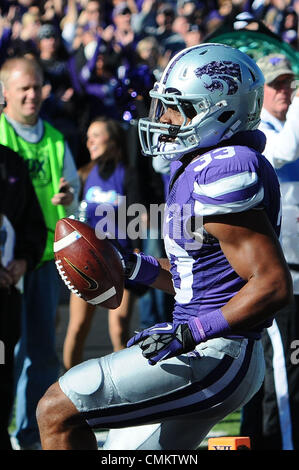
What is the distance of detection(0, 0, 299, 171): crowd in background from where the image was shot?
9.20 meters

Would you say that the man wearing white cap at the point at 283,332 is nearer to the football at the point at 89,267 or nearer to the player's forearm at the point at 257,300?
the football at the point at 89,267

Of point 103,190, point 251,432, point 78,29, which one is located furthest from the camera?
point 78,29

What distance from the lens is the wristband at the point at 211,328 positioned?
2.87 meters

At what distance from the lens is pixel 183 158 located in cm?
329

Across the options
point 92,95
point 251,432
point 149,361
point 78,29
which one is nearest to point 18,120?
point 251,432

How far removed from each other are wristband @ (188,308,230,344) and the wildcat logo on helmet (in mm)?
791

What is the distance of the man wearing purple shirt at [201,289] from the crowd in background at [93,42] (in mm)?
4518

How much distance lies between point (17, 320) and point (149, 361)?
2.21 m

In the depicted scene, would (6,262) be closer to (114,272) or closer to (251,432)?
(251,432)

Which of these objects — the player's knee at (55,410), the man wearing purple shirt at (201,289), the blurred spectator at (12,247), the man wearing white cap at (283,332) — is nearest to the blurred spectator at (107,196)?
the blurred spectator at (12,247)

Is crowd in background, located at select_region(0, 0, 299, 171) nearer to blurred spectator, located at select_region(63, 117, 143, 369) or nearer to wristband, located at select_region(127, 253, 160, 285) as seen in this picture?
blurred spectator, located at select_region(63, 117, 143, 369)

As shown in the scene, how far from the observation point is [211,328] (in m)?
2.87

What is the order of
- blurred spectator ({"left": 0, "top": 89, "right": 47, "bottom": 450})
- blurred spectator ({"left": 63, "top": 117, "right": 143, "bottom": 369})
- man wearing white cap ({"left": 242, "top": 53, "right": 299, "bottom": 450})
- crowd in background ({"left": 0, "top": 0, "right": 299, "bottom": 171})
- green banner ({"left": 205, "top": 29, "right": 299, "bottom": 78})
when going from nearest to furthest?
man wearing white cap ({"left": 242, "top": 53, "right": 299, "bottom": 450})
blurred spectator ({"left": 0, "top": 89, "right": 47, "bottom": 450})
green banner ({"left": 205, "top": 29, "right": 299, "bottom": 78})
blurred spectator ({"left": 63, "top": 117, "right": 143, "bottom": 369})
crowd in background ({"left": 0, "top": 0, "right": 299, "bottom": 171})

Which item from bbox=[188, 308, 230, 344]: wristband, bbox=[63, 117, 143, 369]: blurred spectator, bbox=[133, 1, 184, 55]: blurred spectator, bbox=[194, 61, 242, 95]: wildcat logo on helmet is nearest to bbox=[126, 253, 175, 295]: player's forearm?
bbox=[188, 308, 230, 344]: wristband
